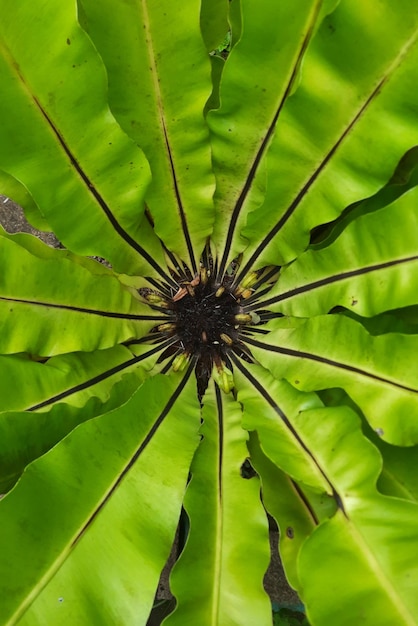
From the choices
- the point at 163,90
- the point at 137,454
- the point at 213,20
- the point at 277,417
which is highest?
the point at 213,20

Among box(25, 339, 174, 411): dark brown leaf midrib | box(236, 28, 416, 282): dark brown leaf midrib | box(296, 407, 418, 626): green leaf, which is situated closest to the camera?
box(296, 407, 418, 626): green leaf

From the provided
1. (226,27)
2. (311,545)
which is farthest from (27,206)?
(311,545)

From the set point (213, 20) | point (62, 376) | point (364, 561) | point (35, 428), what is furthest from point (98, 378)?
point (213, 20)

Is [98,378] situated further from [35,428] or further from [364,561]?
[364,561]

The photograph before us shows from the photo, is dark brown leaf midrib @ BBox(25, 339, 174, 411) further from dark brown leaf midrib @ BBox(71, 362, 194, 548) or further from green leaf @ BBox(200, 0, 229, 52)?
green leaf @ BBox(200, 0, 229, 52)

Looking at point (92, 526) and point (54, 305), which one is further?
point (54, 305)

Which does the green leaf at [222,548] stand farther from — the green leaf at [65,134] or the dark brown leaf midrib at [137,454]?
the green leaf at [65,134]

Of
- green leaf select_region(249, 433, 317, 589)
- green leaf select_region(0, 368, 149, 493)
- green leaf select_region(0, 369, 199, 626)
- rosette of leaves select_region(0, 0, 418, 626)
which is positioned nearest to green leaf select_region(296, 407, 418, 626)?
rosette of leaves select_region(0, 0, 418, 626)
